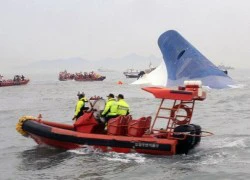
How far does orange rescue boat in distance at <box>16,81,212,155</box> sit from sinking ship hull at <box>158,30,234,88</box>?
1484mm

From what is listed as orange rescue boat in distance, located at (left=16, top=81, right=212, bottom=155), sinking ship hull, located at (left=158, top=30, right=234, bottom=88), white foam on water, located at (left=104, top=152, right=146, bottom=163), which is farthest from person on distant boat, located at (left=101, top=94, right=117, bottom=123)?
sinking ship hull, located at (left=158, top=30, right=234, bottom=88)

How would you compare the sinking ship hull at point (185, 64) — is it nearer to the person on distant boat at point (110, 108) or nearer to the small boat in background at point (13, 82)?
the person on distant boat at point (110, 108)

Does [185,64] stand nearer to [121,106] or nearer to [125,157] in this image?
[121,106]

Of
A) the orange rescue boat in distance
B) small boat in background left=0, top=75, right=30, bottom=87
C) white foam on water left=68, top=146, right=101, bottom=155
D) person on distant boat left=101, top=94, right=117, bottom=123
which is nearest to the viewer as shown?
the orange rescue boat in distance

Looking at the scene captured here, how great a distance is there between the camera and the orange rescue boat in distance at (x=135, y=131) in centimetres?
1209

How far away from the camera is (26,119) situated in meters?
14.6

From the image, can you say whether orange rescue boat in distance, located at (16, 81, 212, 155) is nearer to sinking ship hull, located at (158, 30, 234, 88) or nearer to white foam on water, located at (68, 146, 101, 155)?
white foam on water, located at (68, 146, 101, 155)

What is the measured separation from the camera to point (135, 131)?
1270cm

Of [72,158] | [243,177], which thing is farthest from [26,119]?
[243,177]

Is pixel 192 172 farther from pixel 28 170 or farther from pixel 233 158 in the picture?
pixel 28 170

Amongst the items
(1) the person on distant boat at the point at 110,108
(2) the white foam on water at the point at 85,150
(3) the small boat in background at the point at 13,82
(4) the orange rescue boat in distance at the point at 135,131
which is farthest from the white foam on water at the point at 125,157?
(3) the small boat in background at the point at 13,82

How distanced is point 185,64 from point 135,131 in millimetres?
4238

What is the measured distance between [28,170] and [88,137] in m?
2.06

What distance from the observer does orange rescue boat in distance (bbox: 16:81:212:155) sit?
12094 millimetres
